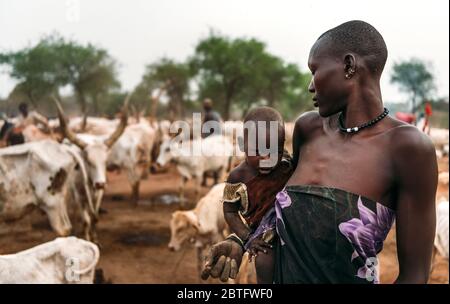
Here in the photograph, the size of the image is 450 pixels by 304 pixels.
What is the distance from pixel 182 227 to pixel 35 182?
6.84 ft

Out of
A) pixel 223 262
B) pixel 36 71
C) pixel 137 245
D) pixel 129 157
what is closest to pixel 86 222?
pixel 137 245

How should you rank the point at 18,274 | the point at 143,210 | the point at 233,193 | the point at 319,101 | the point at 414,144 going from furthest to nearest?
the point at 143,210, the point at 18,274, the point at 233,193, the point at 319,101, the point at 414,144

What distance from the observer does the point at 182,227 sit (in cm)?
546

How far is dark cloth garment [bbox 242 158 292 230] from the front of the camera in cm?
162

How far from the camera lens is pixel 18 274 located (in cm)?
343

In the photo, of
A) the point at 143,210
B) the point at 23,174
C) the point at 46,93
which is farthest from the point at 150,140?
the point at 46,93

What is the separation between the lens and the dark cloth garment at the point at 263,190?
1.62 meters

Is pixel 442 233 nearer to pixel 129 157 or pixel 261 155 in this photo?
pixel 261 155

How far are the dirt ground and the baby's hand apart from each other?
4699mm

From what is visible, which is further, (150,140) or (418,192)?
(150,140)

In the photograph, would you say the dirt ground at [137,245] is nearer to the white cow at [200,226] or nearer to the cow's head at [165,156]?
the white cow at [200,226]

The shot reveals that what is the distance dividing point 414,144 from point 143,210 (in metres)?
9.06

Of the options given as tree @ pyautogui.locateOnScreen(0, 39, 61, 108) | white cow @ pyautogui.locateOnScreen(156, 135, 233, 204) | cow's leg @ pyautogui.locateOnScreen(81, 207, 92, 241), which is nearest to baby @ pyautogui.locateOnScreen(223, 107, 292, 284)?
cow's leg @ pyautogui.locateOnScreen(81, 207, 92, 241)
